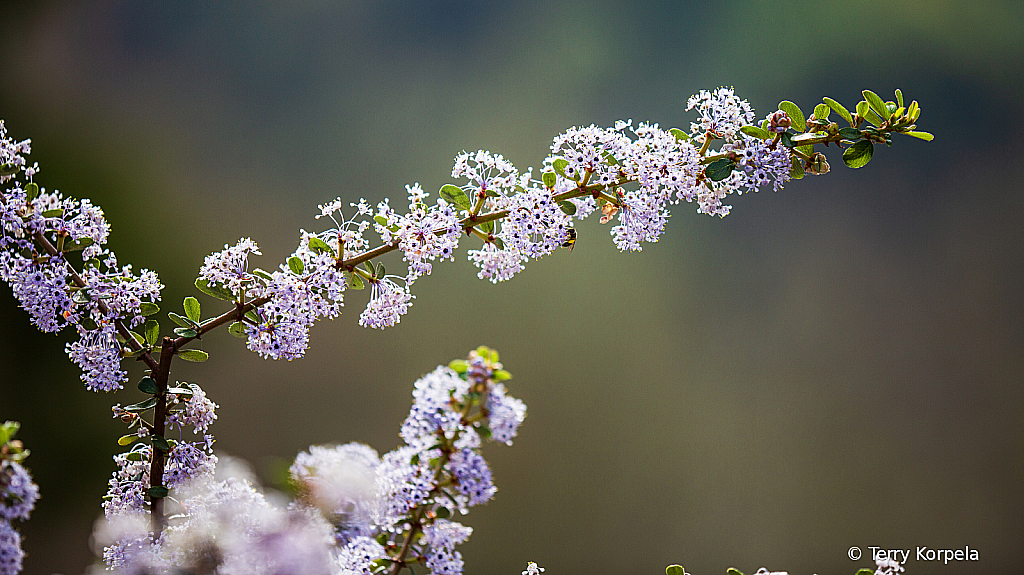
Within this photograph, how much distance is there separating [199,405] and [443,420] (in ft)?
1.61

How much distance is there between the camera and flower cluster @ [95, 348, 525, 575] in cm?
65

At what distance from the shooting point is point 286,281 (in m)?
0.87

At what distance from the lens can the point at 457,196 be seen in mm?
902

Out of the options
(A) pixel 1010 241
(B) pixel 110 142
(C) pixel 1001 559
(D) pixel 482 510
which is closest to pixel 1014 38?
(A) pixel 1010 241

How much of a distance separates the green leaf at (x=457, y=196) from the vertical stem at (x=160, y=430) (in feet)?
1.47

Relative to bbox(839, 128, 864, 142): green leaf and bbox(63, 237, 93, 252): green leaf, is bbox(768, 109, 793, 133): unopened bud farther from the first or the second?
bbox(63, 237, 93, 252): green leaf

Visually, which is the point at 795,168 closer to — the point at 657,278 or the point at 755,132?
the point at 755,132

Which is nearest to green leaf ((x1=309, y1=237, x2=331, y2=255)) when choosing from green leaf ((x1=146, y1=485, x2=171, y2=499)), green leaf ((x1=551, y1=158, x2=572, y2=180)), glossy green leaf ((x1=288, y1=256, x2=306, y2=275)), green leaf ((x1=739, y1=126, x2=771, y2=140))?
glossy green leaf ((x1=288, y1=256, x2=306, y2=275))

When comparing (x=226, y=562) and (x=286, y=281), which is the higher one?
(x=286, y=281)

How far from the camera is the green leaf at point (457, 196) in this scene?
0.90 metres

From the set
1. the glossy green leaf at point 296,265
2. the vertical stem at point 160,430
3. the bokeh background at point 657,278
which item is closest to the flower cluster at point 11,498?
the vertical stem at point 160,430

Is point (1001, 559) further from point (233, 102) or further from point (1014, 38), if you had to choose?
point (233, 102)

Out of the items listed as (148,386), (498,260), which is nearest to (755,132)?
(498,260)

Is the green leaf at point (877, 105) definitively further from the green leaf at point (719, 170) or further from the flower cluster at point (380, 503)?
the flower cluster at point (380, 503)
